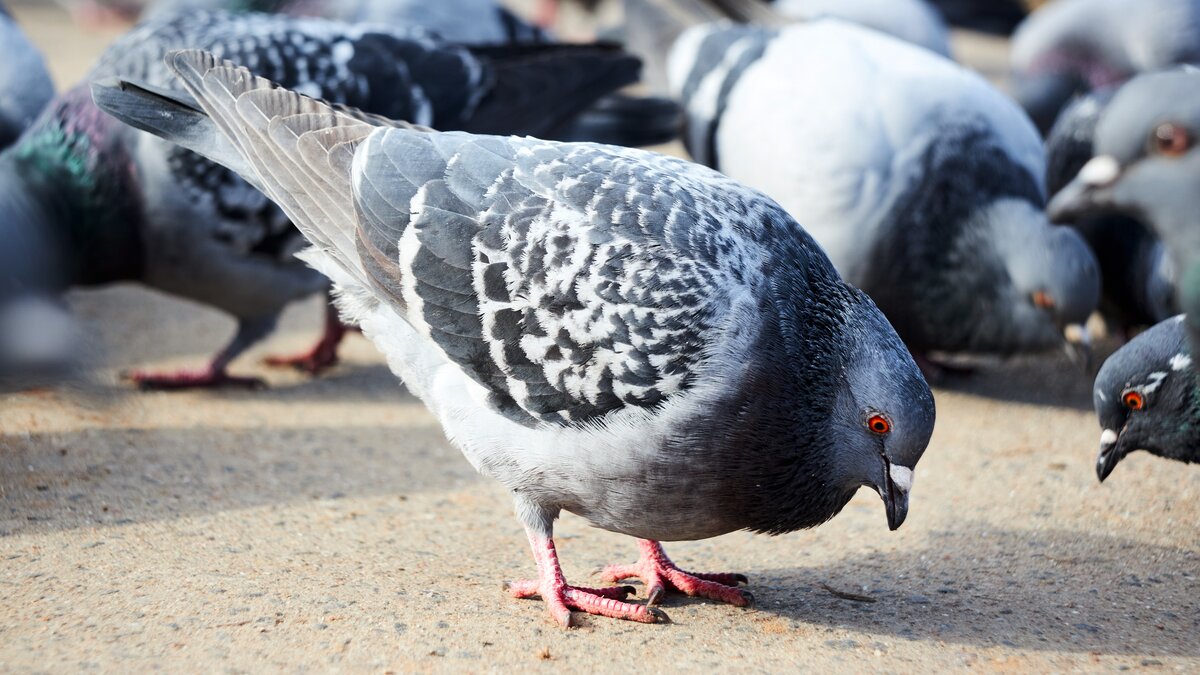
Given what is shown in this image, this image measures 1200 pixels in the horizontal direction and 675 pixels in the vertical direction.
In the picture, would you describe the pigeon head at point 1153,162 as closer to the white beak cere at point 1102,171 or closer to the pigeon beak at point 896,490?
the white beak cere at point 1102,171

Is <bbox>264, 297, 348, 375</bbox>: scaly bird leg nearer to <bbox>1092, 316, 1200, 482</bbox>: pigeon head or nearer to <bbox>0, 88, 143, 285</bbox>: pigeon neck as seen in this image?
<bbox>0, 88, 143, 285</bbox>: pigeon neck

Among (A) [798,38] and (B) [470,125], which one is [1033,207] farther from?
(B) [470,125]

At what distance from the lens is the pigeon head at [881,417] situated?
3123mm

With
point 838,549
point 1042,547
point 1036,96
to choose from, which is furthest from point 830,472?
point 1036,96

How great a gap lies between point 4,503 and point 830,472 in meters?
2.71

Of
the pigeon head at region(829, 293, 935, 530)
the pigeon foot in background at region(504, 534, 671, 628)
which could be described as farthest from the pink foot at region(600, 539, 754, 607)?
the pigeon head at region(829, 293, 935, 530)

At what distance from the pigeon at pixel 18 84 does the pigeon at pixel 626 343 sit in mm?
3232

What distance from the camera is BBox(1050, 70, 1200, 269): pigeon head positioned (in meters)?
4.97

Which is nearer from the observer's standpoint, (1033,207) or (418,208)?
(418,208)

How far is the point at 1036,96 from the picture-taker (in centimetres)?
841

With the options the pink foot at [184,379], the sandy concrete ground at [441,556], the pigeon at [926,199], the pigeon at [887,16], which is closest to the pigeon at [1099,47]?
the pigeon at [887,16]

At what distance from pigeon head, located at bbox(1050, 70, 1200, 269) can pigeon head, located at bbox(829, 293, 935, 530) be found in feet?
7.36

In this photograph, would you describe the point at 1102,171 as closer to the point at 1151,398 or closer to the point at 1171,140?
the point at 1171,140

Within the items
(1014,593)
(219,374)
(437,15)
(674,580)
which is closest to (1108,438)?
(1014,593)
